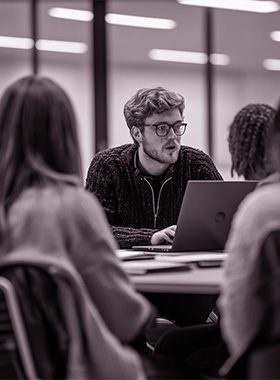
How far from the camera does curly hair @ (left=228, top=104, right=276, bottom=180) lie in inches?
115

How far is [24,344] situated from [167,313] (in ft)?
5.60

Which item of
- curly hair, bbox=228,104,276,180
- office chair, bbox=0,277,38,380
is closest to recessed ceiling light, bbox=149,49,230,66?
curly hair, bbox=228,104,276,180

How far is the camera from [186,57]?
23.9ft

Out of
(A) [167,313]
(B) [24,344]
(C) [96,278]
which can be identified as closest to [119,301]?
(C) [96,278]

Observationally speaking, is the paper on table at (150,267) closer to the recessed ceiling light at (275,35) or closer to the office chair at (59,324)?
the office chair at (59,324)

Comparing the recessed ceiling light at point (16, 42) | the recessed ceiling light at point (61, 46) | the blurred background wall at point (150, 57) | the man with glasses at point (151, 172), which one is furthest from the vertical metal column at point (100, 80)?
the man with glasses at point (151, 172)

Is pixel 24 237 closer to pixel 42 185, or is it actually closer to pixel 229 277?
pixel 42 185

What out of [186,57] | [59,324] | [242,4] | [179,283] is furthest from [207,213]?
[242,4]

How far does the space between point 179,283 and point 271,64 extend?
217 inches

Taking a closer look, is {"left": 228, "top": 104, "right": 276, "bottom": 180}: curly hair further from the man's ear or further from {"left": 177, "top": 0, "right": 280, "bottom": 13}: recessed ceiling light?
{"left": 177, "top": 0, "right": 280, "bottom": 13}: recessed ceiling light

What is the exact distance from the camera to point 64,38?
279 inches

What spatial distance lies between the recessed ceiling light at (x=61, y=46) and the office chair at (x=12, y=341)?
220 inches

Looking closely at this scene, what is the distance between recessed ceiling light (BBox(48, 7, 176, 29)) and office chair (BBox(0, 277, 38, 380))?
18.7ft

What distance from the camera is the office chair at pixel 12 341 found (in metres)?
1.64
